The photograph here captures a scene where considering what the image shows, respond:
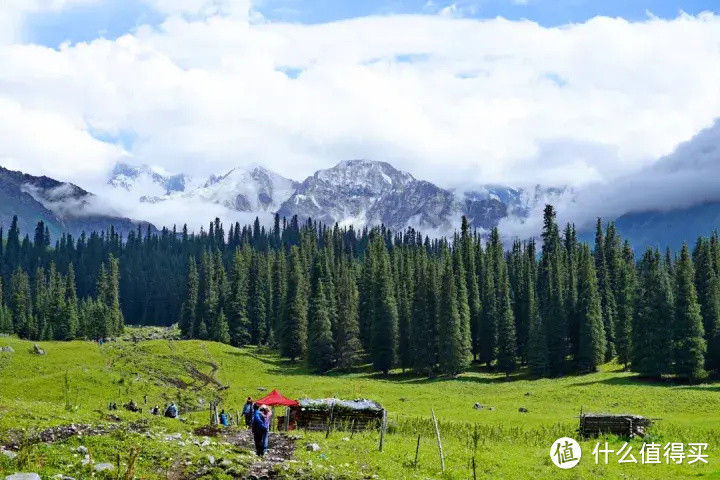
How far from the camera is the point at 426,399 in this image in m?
74.2

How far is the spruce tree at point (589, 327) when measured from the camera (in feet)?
325

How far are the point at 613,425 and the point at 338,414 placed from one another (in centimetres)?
1696

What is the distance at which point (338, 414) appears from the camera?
4181 cm

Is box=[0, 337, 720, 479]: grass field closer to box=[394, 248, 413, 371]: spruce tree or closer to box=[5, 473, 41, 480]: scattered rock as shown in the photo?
box=[5, 473, 41, 480]: scattered rock

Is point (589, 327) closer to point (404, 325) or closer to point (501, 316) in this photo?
point (501, 316)

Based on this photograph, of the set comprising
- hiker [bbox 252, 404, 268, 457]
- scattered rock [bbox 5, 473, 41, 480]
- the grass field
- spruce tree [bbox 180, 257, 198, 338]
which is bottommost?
the grass field

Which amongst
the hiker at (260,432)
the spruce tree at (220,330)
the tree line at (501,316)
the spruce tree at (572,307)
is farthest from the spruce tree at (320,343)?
the hiker at (260,432)

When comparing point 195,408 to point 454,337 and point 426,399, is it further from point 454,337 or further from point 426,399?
point 454,337

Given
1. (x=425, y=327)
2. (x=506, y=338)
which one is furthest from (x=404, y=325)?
(x=506, y=338)

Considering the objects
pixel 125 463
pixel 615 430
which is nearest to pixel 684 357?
pixel 615 430

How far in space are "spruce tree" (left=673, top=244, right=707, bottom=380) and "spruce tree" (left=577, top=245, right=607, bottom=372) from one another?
1305 cm

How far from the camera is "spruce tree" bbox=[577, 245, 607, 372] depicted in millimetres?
99062

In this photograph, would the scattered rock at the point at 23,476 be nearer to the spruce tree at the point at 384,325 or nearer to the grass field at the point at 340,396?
the grass field at the point at 340,396

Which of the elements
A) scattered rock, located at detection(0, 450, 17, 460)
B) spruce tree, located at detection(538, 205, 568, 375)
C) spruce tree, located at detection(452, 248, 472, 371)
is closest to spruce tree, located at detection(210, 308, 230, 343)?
spruce tree, located at detection(452, 248, 472, 371)
